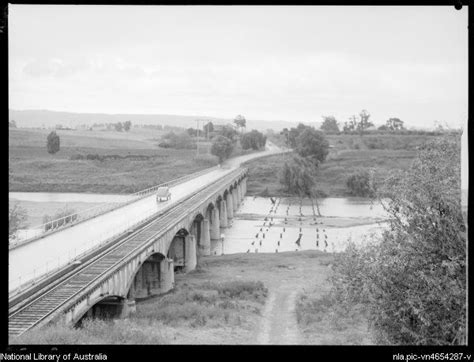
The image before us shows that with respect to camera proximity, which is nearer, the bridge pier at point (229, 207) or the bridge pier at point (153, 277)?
the bridge pier at point (153, 277)

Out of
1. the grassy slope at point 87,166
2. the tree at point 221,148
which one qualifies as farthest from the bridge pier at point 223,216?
the tree at point 221,148

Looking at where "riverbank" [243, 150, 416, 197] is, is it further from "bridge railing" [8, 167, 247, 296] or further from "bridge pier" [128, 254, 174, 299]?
"bridge railing" [8, 167, 247, 296]

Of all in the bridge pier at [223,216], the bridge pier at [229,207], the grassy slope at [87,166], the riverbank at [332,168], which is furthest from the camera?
the riverbank at [332,168]

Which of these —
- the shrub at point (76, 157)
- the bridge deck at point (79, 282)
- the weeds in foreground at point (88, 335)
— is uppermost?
the shrub at point (76, 157)

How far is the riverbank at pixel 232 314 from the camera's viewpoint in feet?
51.5

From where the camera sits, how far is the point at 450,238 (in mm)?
12367

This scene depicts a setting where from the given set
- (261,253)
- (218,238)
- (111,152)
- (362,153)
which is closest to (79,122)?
(111,152)

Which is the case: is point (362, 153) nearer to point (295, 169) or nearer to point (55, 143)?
point (295, 169)

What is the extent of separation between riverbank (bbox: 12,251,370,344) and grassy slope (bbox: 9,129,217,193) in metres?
43.8

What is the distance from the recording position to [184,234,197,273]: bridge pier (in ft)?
111

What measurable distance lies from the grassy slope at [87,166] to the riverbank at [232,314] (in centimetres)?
4375

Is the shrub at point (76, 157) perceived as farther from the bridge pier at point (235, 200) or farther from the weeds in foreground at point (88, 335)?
the weeds in foreground at point (88, 335)

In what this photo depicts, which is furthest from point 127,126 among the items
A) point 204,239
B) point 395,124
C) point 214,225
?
point 204,239
